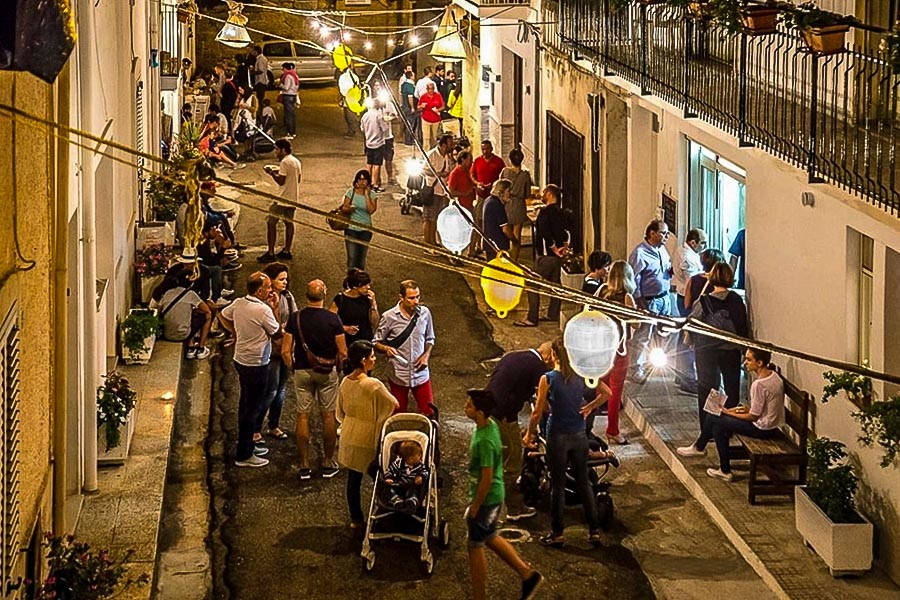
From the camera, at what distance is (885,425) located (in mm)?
11664

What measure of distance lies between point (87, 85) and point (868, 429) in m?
6.82

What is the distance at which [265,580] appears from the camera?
12.5 meters

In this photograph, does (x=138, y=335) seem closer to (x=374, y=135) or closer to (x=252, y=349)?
(x=252, y=349)

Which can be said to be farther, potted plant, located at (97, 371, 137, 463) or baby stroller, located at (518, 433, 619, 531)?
potted plant, located at (97, 371, 137, 463)

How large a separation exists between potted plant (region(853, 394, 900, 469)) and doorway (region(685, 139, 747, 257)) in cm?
500

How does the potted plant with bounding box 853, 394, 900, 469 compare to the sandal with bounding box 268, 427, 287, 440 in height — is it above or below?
above

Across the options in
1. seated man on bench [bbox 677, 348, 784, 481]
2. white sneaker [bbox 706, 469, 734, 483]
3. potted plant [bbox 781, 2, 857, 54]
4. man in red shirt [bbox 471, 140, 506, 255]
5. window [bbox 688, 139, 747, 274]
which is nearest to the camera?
A: potted plant [bbox 781, 2, 857, 54]

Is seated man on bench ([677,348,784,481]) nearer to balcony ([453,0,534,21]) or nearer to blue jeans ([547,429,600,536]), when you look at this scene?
blue jeans ([547,429,600,536])

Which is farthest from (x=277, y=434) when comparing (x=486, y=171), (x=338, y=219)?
(x=486, y=171)

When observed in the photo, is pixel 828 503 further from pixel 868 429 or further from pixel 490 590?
pixel 490 590

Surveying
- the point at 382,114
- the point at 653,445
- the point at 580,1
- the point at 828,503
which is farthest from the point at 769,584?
the point at 382,114

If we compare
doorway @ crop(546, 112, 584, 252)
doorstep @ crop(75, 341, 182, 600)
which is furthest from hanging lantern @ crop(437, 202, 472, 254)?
doorway @ crop(546, 112, 584, 252)

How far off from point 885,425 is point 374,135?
58.1 feet

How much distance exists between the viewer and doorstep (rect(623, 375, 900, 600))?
1209cm
